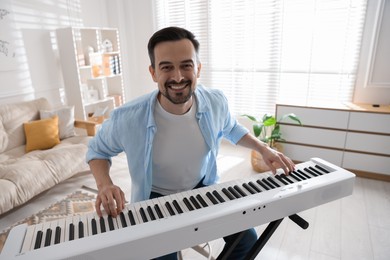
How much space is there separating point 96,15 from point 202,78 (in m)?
1.91

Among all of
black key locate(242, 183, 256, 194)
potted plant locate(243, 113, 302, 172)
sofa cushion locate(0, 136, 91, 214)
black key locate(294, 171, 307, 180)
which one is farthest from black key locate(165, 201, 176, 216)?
potted plant locate(243, 113, 302, 172)

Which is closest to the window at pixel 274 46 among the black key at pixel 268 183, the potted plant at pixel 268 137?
the potted plant at pixel 268 137

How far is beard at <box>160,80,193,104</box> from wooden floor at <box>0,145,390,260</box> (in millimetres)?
1197

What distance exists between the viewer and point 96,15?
4.11 metres

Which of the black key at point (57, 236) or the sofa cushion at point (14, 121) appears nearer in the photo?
the black key at point (57, 236)

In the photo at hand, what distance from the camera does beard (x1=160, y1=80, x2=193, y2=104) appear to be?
1.20m

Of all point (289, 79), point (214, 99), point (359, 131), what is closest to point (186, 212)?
point (214, 99)

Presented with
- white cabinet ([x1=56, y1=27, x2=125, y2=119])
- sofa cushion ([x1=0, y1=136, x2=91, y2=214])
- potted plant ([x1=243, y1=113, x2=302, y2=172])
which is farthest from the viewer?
white cabinet ([x1=56, y1=27, x2=125, y2=119])

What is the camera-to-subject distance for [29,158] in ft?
8.34

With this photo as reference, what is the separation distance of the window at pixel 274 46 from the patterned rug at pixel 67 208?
2.37 metres

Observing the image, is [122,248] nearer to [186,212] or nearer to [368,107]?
[186,212]

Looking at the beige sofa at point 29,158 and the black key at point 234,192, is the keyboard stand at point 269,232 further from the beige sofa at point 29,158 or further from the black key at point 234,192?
the beige sofa at point 29,158

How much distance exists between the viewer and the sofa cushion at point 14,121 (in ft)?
9.08

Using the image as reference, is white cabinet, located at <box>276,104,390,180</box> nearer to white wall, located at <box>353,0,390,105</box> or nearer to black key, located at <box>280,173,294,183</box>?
white wall, located at <box>353,0,390,105</box>
